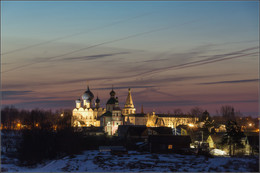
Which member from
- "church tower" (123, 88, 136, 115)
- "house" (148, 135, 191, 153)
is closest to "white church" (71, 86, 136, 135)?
"church tower" (123, 88, 136, 115)

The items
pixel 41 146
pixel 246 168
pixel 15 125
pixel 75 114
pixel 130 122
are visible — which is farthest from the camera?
pixel 75 114

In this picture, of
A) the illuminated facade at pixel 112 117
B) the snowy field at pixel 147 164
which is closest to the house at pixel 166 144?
the snowy field at pixel 147 164

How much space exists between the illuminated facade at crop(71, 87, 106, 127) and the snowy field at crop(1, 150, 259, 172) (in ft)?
341

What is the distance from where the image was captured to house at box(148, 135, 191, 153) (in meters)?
58.4

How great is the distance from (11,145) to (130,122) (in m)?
70.5

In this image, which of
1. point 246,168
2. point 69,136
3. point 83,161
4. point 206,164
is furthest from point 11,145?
point 246,168

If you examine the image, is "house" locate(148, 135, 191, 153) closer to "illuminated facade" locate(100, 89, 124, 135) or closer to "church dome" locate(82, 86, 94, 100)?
"illuminated facade" locate(100, 89, 124, 135)

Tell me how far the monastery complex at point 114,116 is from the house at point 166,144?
64.6m

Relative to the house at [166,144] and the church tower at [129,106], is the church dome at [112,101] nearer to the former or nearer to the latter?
the church tower at [129,106]

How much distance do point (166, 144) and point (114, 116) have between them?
76027 mm

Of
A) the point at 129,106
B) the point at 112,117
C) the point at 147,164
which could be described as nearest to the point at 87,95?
the point at 129,106

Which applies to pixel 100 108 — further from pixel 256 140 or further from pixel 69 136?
pixel 256 140

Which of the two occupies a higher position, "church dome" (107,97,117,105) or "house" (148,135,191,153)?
"church dome" (107,97,117,105)

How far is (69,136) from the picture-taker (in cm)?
6694
